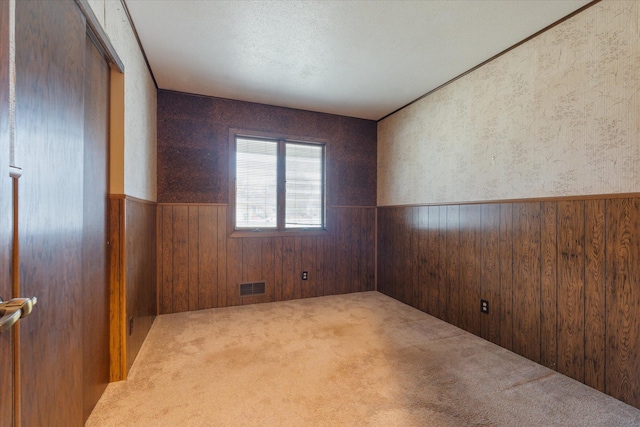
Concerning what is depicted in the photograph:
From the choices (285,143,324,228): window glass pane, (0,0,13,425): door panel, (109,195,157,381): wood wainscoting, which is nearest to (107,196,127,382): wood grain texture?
(109,195,157,381): wood wainscoting

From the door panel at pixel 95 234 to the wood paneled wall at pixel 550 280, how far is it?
2909mm

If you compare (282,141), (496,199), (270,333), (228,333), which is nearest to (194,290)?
(228,333)

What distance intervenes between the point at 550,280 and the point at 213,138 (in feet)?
11.4

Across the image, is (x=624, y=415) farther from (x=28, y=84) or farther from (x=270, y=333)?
(x=28, y=84)

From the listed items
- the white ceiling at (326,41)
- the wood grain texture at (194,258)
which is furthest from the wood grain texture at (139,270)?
the white ceiling at (326,41)

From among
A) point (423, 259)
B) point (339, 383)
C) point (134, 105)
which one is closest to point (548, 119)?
point (423, 259)

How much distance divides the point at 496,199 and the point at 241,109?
9.58 ft

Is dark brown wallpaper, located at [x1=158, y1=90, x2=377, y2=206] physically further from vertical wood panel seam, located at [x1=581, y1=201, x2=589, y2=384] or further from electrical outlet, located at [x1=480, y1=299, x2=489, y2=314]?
vertical wood panel seam, located at [x1=581, y1=201, x2=589, y2=384]

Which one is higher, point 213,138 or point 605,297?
point 213,138

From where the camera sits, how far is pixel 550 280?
82.3 inches

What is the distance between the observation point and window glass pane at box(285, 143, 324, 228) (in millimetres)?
3789

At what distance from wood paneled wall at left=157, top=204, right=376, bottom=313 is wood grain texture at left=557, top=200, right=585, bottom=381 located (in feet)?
7.61

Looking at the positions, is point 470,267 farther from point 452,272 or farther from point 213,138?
point 213,138

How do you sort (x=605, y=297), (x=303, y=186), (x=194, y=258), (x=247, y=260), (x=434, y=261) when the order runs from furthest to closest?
(x=303, y=186) → (x=247, y=260) → (x=194, y=258) → (x=434, y=261) → (x=605, y=297)
